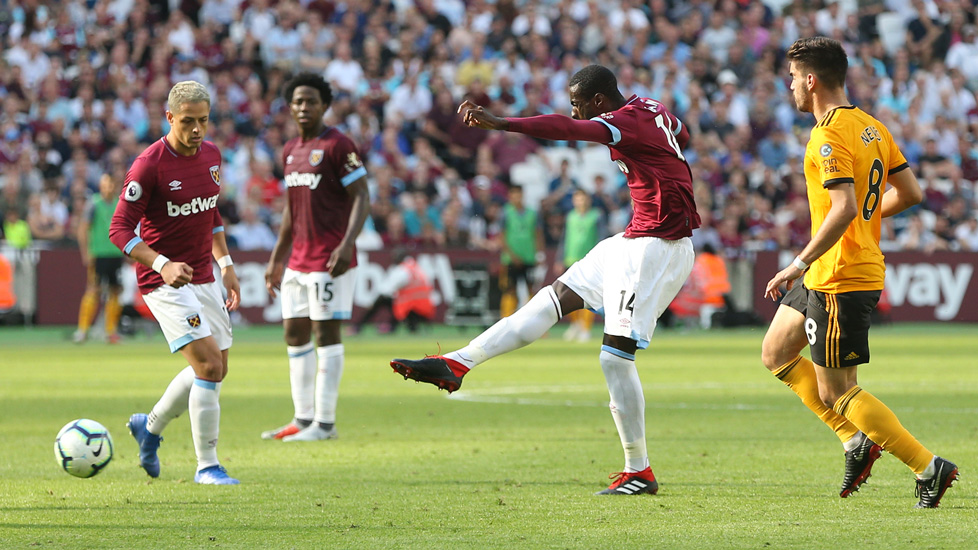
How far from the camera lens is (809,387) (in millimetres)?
6691

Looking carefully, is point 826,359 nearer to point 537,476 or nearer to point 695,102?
point 537,476

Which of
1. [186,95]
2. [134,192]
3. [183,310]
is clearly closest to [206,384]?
[183,310]

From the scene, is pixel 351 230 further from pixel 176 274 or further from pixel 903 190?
pixel 903 190

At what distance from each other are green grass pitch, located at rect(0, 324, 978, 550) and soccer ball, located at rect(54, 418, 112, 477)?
0.42 ft

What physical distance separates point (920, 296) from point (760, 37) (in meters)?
7.90

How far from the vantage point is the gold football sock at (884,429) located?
6129 mm

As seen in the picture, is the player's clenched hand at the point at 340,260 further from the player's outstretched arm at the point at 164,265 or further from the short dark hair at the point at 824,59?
the short dark hair at the point at 824,59

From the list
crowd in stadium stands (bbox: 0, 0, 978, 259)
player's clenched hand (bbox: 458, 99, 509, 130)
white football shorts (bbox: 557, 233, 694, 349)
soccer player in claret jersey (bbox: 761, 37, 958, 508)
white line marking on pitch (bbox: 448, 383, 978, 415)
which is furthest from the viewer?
crowd in stadium stands (bbox: 0, 0, 978, 259)

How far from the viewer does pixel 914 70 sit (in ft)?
96.8

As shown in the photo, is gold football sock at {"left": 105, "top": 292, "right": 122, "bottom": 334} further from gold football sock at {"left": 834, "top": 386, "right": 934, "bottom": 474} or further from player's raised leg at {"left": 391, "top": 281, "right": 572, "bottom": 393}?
gold football sock at {"left": 834, "top": 386, "right": 934, "bottom": 474}

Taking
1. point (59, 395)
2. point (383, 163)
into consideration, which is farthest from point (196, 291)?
point (383, 163)

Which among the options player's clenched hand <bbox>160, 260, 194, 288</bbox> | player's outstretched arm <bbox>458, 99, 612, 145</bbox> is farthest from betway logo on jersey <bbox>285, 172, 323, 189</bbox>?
player's outstretched arm <bbox>458, 99, 612, 145</bbox>

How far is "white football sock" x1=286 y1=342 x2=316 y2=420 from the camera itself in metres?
9.66

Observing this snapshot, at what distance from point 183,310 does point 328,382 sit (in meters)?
2.54
